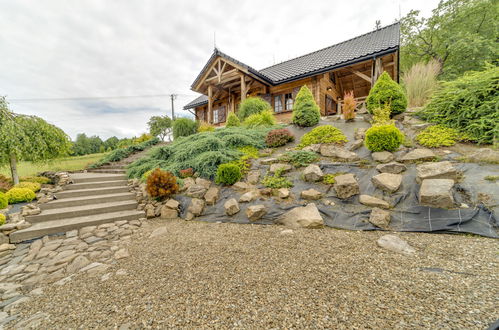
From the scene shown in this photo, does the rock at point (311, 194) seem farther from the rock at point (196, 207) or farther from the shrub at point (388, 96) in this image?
the shrub at point (388, 96)

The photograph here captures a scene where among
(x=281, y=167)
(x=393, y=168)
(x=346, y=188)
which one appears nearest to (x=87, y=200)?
(x=281, y=167)

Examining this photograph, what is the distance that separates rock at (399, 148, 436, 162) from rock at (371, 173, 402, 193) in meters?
0.59

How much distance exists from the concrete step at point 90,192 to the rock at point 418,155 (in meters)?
7.06

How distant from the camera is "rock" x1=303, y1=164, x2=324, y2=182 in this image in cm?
385

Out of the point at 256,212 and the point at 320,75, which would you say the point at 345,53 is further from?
the point at 256,212

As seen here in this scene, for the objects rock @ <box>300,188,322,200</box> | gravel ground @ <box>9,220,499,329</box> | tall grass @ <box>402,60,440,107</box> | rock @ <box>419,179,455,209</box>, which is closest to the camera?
gravel ground @ <box>9,220,499,329</box>

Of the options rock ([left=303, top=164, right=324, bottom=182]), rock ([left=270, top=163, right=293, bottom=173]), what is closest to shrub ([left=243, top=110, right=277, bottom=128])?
rock ([left=270, top=163, right=293, bottom=173])

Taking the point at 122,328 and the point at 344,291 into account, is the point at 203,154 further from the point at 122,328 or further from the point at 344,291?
the point at 344,291

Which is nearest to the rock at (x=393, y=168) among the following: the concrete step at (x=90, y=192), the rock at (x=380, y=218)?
the rock at (x=380, y=218)

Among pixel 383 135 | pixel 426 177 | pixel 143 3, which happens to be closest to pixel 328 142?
pixel 383 135

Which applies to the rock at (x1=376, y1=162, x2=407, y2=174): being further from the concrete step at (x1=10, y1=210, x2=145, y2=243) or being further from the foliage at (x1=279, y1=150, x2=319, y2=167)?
the concrete step at (x1=10, y1=210, x2=145, y2=243)

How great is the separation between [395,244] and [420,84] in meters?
7.15

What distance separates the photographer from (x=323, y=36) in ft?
63.2

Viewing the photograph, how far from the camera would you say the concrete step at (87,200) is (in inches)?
168
